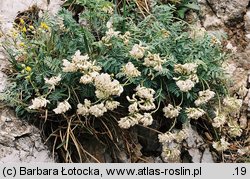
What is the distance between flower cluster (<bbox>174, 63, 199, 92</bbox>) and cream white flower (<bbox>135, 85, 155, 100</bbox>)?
211mm

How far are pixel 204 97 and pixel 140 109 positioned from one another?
51 cm

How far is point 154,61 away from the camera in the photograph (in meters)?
3.95

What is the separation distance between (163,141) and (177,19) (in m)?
1.53

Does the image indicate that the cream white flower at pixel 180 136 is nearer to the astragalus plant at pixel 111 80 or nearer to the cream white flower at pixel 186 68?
the astragalus plant at pixel 111 80

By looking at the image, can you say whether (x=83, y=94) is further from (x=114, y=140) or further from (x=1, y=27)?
(x=1, y=27)

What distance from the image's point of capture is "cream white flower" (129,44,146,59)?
3912mm

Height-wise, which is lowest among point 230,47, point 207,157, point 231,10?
point 207,157

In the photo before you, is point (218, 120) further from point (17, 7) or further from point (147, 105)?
point (17, 7)

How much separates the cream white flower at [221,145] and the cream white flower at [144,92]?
0.71m

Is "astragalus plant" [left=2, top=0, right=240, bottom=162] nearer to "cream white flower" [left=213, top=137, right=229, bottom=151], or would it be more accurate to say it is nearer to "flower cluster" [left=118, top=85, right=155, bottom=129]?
"flower cluster" [left=118, top=85, right=155, bottom=129]

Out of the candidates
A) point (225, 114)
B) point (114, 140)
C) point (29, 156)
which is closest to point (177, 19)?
point (225, 114)

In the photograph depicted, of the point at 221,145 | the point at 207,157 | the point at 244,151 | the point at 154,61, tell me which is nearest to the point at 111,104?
the point at 154,61

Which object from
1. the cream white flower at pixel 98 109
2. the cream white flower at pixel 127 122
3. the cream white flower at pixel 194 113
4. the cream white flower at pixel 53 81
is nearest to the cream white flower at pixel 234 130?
the cream white flower at pixel 194 113

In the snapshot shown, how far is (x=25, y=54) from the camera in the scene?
4.26 meters
